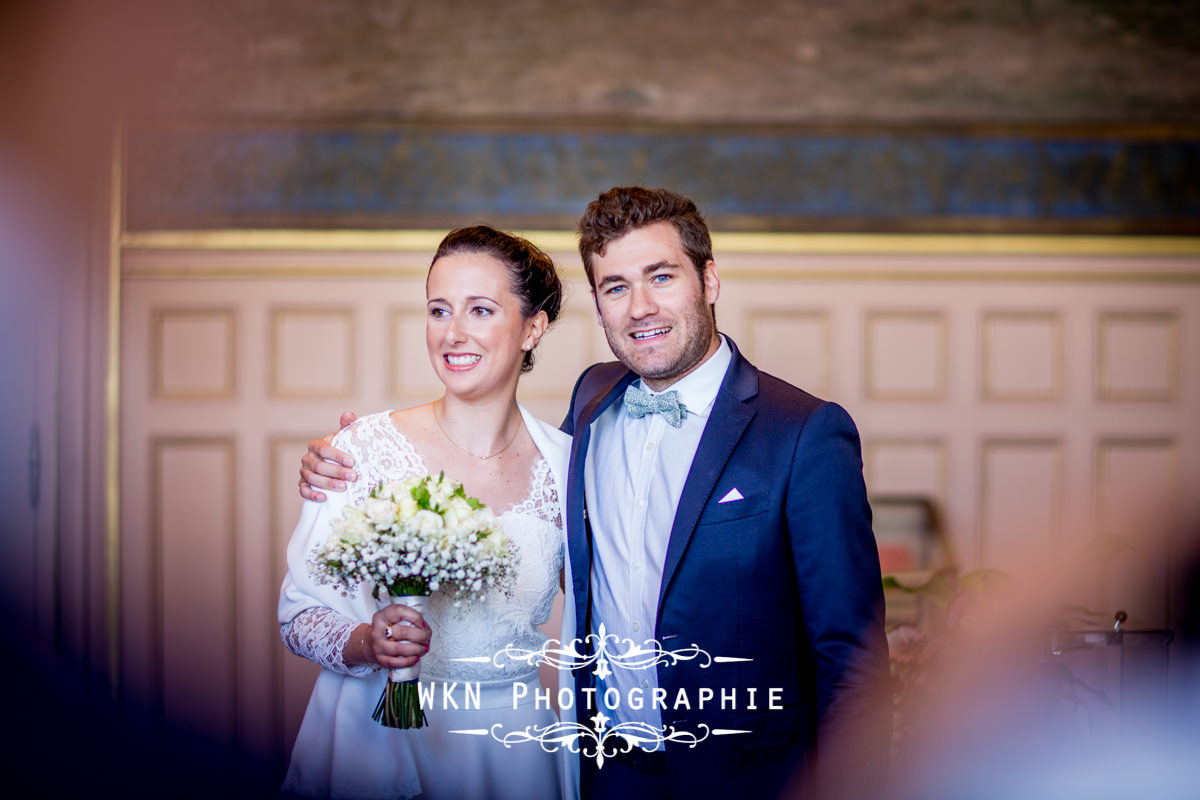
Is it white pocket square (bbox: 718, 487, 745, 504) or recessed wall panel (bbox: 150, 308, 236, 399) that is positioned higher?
recessed wall panel (bbox: 150, 308, 236, 399)

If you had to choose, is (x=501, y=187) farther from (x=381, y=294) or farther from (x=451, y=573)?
(x=451, y=573)

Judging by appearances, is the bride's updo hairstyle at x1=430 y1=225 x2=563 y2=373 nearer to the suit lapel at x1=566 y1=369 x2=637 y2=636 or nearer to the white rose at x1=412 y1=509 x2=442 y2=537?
the suit lapel at x1=566 y1=369 x2=637 y2=636

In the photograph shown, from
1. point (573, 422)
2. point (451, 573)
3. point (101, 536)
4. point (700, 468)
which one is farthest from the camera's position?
point (101, 536)

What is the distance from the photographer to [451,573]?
192 centimetres

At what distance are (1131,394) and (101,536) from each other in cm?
477

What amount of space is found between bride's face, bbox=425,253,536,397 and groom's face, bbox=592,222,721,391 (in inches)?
10.2

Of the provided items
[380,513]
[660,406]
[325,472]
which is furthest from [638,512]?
[325,472]

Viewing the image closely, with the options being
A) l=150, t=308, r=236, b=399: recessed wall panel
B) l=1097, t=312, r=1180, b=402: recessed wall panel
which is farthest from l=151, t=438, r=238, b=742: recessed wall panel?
l=1097, t=312, r=1180, b=402: recessed wall panel

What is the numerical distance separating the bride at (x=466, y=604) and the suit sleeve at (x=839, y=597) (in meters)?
0.57

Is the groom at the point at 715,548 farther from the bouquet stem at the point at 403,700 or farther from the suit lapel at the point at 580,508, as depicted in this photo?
the bouquet stem at the point at 403,700

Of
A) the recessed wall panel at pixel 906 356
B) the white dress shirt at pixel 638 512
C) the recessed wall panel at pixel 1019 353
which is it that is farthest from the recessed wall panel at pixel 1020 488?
the white dress shirt at pixel 638 512

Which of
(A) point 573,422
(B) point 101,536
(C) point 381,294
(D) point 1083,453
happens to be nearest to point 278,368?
(C) point 381,294

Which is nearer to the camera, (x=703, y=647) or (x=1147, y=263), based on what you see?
(x=703, y=647)

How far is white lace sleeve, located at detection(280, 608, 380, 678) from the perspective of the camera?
6.90 ft
